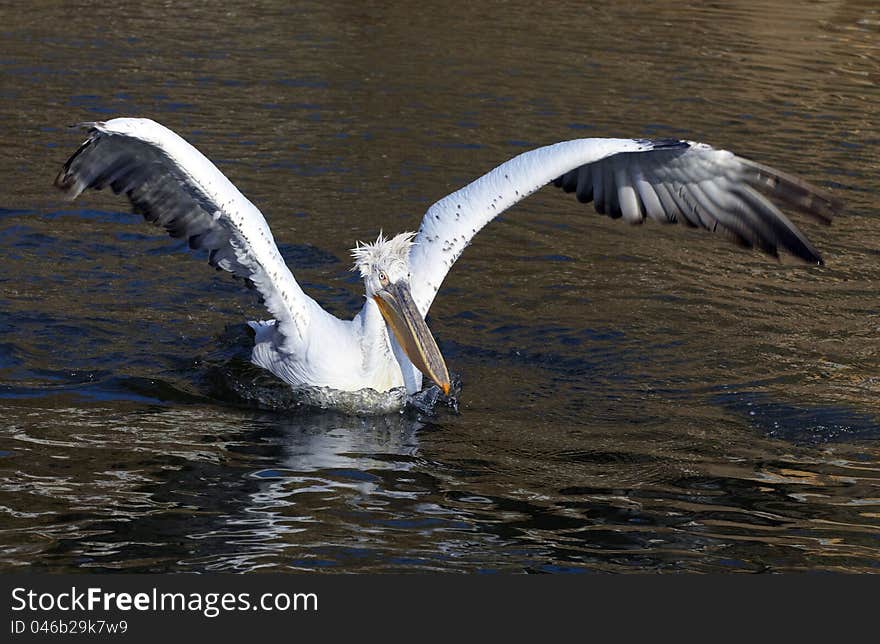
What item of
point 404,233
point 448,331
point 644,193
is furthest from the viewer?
point 448,331

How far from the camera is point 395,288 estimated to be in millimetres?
8188

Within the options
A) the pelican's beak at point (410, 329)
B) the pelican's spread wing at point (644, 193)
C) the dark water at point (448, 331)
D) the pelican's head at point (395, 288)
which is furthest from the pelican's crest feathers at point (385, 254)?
the dark water at point (448, 331)

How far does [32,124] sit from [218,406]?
639 cm

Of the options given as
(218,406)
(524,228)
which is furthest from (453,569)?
(524,228)

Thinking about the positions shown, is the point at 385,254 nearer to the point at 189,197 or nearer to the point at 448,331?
the point at 189,197

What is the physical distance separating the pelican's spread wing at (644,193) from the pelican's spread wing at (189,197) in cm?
93

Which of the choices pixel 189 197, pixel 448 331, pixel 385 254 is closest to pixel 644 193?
pixel 448 331

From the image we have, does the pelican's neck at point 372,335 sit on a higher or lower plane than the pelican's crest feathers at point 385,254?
lower

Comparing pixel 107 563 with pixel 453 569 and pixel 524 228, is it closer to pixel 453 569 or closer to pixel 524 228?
pixel 453 569

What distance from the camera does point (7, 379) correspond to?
815 centimetres

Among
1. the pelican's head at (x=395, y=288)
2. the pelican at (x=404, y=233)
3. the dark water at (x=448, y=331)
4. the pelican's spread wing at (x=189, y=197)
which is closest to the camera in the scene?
the dark water at (x=448, y=331)

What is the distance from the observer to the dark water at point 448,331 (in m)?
6.51

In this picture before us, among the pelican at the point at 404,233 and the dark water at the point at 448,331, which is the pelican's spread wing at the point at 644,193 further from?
the dark water at the point at 448,331

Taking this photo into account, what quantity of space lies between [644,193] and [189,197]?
298 cm
